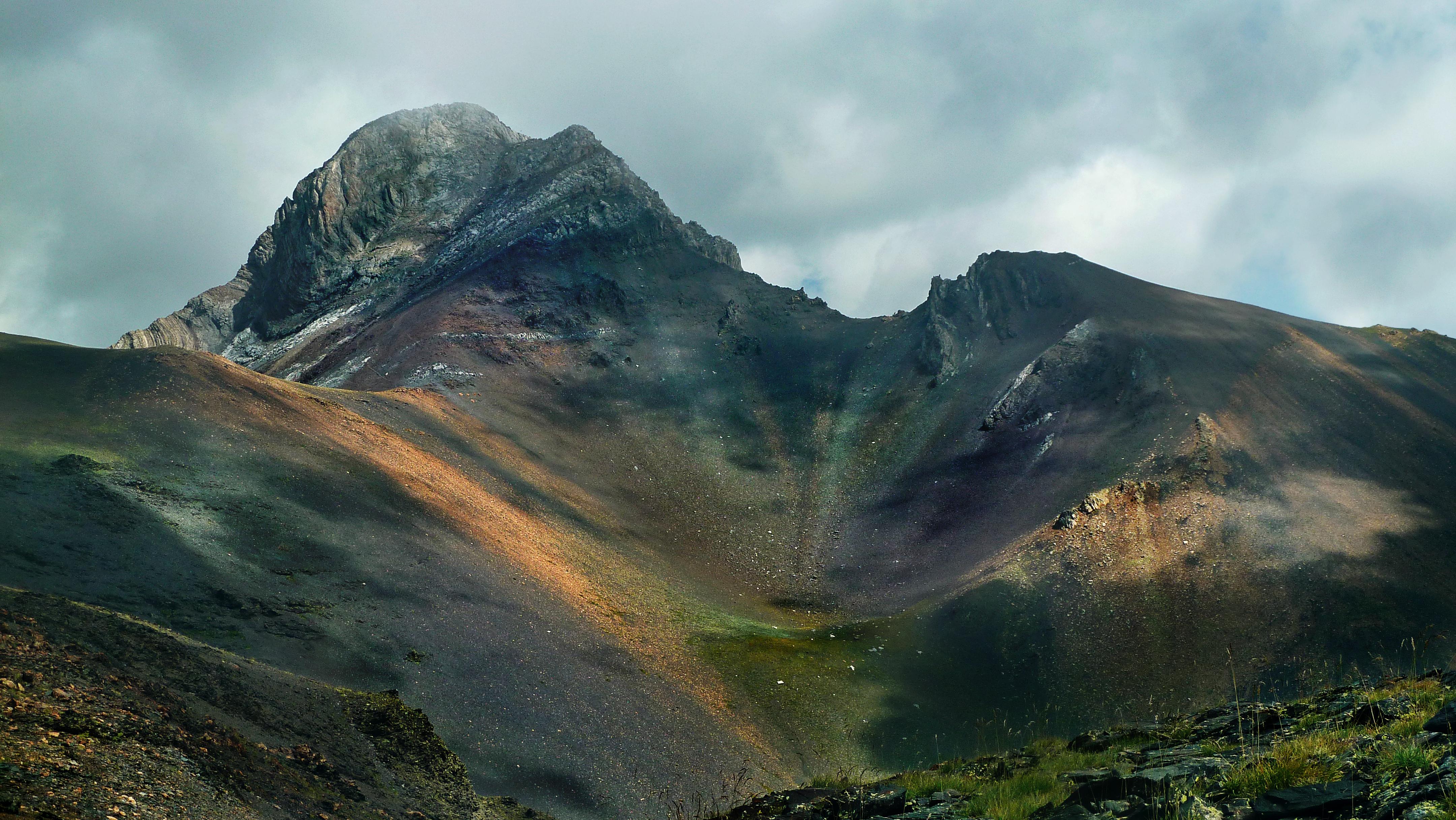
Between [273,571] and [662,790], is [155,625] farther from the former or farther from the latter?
[662,790]

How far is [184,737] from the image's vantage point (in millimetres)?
15523

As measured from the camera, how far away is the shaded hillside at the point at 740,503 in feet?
107

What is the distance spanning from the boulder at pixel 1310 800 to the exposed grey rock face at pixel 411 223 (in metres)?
104

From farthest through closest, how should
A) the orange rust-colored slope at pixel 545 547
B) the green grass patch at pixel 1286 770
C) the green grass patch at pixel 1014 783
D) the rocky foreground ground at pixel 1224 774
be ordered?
1. the orange rust-colored slope at pixel 545 547
2. the green grass patch at pixel 1014 783
3. the green grass patch at pixel 1286 770
4. the rocky foreground ground at pixel 1224 774

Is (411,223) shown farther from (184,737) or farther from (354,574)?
(184,737)

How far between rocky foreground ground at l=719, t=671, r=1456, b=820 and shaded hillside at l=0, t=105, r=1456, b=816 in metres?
15.8

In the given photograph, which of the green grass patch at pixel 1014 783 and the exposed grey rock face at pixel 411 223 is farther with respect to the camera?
the exposed grey rock face at pixel 411 223

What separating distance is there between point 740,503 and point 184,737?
59626 mm

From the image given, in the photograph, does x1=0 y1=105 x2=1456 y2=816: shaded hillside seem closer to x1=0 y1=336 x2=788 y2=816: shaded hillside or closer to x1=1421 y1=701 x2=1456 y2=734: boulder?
x1=0 y1=336 x2=788 y2=816: shaded hillside

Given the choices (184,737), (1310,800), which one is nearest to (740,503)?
(184,737)

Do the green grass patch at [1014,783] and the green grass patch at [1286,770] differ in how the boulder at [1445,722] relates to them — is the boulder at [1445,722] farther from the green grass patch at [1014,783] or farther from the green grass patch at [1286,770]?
the green grass patch at [1014,783]

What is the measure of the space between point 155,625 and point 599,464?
4844 cm

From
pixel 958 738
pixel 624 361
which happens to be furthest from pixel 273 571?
A: pixel 624 361

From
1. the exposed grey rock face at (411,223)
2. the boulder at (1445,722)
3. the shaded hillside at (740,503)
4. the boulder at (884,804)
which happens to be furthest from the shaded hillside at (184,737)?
the exposed grey rock face at (411,223)
